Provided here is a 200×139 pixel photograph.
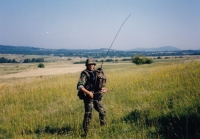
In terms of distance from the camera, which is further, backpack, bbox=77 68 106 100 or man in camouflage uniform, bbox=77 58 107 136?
backpack, bbox=77 68 106 100

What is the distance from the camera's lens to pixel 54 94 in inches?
420

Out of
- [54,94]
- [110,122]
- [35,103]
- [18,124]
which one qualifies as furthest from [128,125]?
[54,94]

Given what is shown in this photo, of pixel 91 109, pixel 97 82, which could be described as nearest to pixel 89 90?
pixel 97 82

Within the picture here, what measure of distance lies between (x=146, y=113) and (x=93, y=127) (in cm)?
166

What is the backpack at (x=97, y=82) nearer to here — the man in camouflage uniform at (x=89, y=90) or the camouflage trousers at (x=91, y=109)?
the man in camouflage uniform at (x=89, y=90)

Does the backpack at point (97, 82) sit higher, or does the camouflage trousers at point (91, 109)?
the backpack at point (97, 82)

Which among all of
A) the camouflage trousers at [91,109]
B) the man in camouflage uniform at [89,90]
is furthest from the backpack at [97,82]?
the camouflage trousers at [91,109]

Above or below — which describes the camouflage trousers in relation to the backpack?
below

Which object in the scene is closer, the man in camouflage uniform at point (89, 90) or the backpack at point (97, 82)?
the man in camouflage uniform at point (89, 90)

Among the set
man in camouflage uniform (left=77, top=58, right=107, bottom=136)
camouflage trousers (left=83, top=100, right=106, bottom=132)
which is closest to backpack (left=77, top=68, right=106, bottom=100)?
man in camouflage uniform (left=77, top=58, right=107, bottom=136)

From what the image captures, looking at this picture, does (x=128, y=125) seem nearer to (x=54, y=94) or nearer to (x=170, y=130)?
(x=170, y=130)

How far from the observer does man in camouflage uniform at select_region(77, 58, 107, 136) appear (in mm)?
4393

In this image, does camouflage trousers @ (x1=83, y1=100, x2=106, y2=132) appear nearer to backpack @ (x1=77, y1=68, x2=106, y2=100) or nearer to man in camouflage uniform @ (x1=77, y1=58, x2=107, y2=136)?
man in camouflage uniform @ (x1=77, y1=58, x2=107, y2=136)

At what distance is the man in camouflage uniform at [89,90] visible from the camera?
14.4 ft
